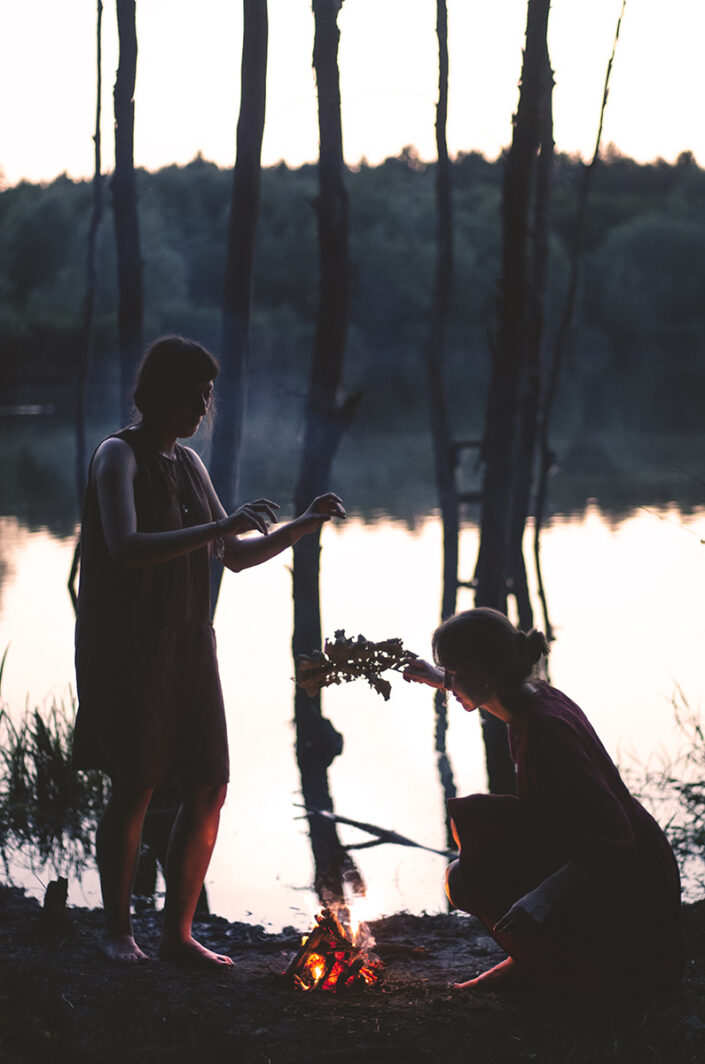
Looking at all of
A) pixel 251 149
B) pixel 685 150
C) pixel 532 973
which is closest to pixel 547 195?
pixel 251 149

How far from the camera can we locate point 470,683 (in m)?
3.18

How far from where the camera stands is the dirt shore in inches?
114

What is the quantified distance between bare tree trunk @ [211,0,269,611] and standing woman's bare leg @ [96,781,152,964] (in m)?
2.78

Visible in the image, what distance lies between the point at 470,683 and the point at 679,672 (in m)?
5.46

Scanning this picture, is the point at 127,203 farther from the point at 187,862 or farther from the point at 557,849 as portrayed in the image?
the point at 557,849

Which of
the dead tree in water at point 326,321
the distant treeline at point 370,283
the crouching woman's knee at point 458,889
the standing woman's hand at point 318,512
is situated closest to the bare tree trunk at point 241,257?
the dead tree in water at point 326,321

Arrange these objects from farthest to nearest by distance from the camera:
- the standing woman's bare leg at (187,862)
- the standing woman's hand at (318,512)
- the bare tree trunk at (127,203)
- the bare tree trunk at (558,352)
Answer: the bare tree trunk at (558,352) → the bare tree trunk at (127,203) → the standing woman's bare leg at (187,862) → the standing woman's hand at (318,512)

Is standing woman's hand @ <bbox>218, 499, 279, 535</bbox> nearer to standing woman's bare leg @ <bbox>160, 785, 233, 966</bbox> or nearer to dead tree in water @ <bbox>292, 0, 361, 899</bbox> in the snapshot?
standing woman's bare leg @ <bbox>160, 785, 233, 966</bbox>

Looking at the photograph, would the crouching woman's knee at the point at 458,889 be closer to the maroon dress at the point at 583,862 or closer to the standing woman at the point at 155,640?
the maroon dress at the point at 583,862

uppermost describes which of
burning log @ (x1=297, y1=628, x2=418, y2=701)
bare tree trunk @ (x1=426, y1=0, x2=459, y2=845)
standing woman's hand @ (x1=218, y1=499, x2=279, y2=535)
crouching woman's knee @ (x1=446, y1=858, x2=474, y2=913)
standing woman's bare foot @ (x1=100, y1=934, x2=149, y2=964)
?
bare tree trunk @ (x1=426, y1=0, x2=459, y2=845)

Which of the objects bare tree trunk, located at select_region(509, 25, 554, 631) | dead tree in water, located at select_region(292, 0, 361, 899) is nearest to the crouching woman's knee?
dead tree in water, located at select_region(292, 0, 361, 899)

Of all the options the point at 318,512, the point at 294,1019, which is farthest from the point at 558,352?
the point at 294,1019

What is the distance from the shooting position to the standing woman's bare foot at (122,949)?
137 inches

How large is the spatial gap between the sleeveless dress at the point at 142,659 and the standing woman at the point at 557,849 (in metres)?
0.74
